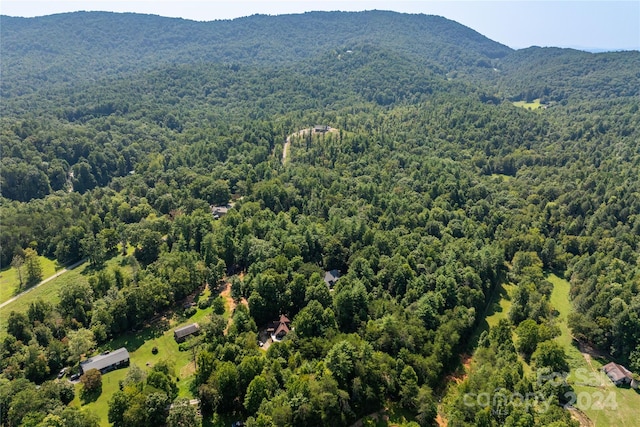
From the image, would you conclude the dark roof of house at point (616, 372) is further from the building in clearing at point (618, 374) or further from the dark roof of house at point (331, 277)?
the dark roof of house at point (331, 277)

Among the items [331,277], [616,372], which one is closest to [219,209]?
[331,277]

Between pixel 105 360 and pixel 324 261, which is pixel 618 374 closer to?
pixel 324 261

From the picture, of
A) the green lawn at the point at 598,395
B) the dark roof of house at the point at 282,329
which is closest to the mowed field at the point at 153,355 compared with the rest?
the dark roof of house at the point at 282,329

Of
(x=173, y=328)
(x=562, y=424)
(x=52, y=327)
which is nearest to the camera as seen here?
(x=562, y=424)

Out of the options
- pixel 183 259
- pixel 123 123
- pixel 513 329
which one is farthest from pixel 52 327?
pixel 123 123

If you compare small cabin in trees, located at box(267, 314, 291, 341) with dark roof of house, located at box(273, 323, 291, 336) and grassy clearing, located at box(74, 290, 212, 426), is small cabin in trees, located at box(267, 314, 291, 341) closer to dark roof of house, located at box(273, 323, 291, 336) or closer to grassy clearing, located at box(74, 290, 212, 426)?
dark roof of house, located at box(273, 323, 291, 336)

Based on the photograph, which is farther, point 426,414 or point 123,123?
point 123,123

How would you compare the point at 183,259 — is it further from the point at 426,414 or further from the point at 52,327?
the point at 426,414
